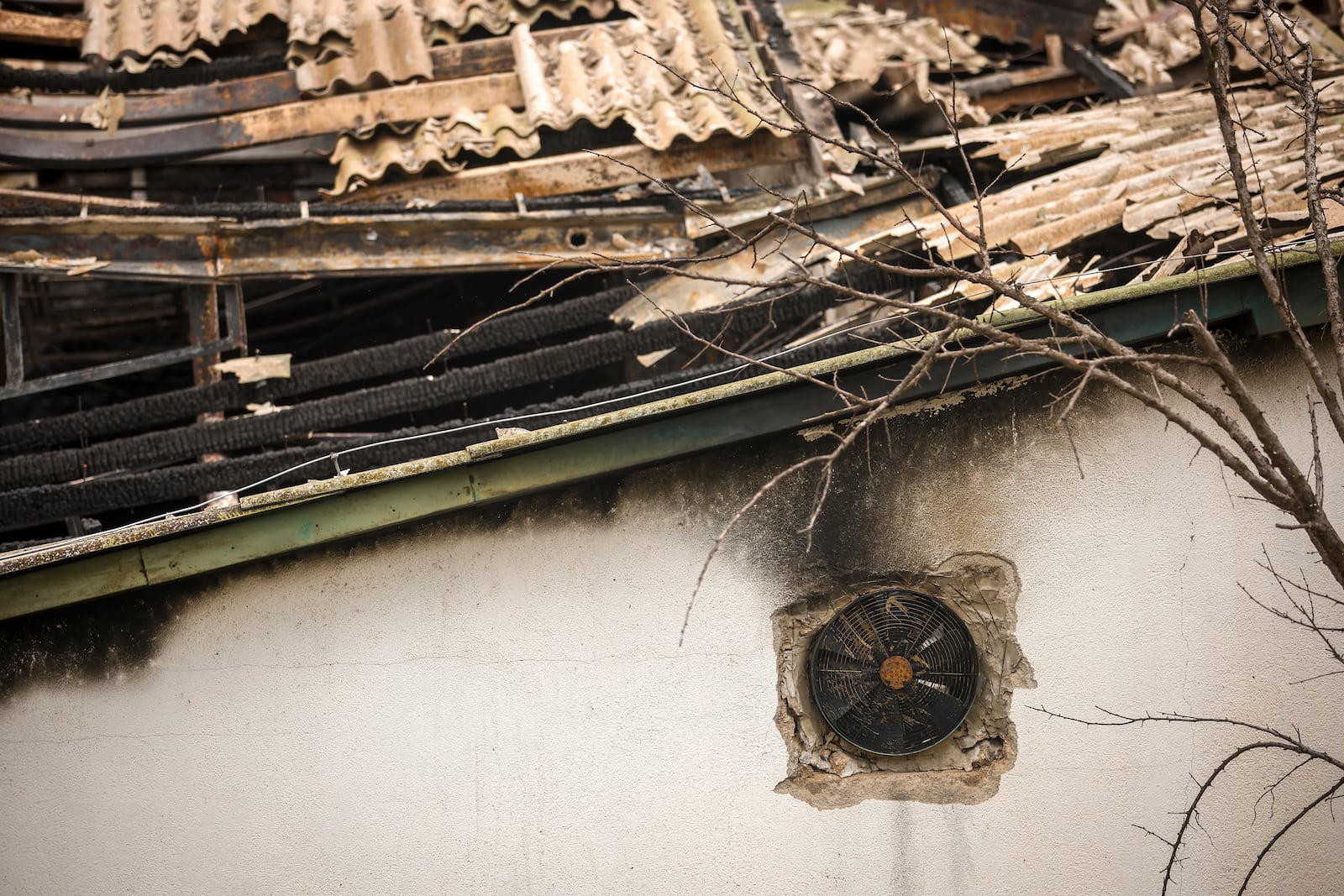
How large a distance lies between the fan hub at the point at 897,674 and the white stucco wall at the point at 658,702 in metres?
0.39

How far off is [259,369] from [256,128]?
5.84 ft

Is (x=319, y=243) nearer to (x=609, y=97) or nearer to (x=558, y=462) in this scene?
(x=609, y=97)

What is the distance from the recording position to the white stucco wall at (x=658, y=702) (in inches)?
175

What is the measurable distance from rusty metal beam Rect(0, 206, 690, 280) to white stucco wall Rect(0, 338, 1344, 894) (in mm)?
1589

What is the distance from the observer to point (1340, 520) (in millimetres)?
4562

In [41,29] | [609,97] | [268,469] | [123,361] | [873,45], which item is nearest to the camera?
[268,469]

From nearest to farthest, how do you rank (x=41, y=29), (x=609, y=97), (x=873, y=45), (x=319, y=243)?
1. (x=319, y=243)
2. (x=609, y=97)
3. (x=41, y=29)
4. (x=873, y=45)

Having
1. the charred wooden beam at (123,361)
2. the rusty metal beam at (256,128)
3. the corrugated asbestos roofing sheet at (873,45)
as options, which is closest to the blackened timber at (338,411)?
the charred wooden beam at (123,361)

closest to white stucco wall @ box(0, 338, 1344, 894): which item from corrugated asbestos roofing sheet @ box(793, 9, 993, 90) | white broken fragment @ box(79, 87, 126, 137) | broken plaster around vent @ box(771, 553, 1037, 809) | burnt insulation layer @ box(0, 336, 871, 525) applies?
broken plaster around vent @ box(771, 553, 1037, 809)

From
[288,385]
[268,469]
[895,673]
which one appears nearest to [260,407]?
[288,385]

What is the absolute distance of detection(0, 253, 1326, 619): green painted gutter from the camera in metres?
4.29

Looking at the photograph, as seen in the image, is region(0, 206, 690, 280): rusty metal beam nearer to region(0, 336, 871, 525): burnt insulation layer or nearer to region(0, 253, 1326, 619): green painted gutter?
region(0, 336, 871, 525): burnt insulation layer

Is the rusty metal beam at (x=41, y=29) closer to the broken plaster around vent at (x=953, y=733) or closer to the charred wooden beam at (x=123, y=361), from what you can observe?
the charred wooden beam at (x=123, y=361)

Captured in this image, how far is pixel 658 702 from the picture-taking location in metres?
4.53
